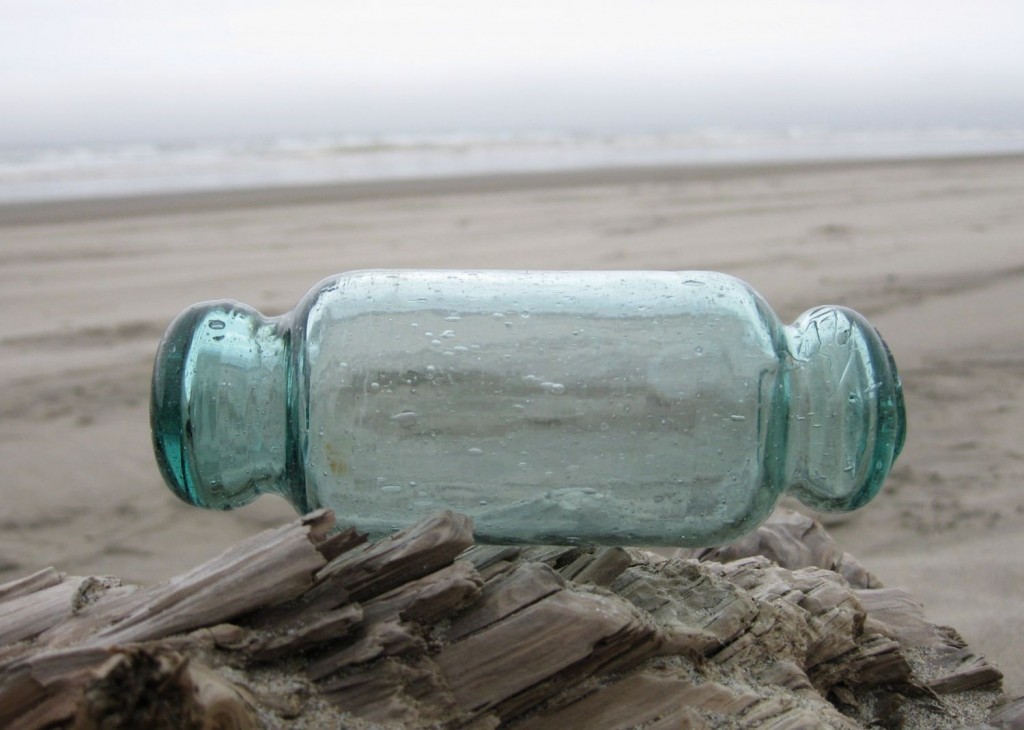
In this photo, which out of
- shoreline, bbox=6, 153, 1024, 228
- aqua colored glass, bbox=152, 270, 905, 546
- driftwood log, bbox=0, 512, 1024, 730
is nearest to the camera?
driftwood log, bbox=0, 512, 1024, 730

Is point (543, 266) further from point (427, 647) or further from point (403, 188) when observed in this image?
point (403, 188)

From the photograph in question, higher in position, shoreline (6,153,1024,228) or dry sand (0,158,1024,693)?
shoreline (6,153,1024,228)

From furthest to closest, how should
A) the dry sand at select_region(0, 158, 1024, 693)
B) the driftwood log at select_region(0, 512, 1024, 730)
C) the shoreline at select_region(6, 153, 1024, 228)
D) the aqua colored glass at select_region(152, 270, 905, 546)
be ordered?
1. the shoreline at select_region(6, 153, 1024, 228)
2. the dry sand at select_region(0, 158, 1024, 693)
3. the aqua colored glass at select_region(152, 270, 905, 546)
4. the driftwood log at select_region(0, 512, 1024, 730)

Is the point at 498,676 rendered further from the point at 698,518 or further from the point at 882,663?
the point at 882,663

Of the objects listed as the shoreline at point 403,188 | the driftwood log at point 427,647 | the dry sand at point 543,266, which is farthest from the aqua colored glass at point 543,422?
the shoreline at point 403,188

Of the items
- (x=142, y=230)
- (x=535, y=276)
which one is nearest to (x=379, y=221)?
(x=142, y=230)

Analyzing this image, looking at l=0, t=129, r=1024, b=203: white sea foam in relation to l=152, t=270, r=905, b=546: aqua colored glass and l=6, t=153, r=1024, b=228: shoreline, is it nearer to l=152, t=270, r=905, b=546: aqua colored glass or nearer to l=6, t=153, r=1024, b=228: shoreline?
l=6, t=153, r=1024, b=228: shoreline

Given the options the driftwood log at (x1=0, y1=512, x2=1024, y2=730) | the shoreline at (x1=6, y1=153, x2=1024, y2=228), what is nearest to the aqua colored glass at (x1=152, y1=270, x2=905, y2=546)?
the driftwood log at (x1=0, y1=512, x2=1024, y2=730)

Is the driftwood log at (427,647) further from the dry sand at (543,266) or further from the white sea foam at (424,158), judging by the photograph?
the white sea foam at (424,158)
